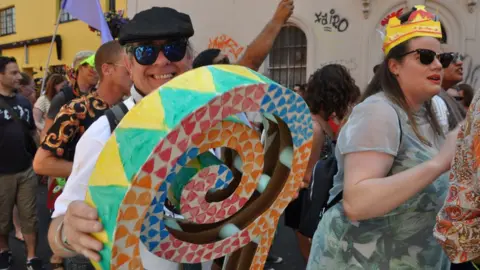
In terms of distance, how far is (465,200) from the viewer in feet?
4.40

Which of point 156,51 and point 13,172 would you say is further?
point 13,172

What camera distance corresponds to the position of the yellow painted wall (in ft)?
57.8

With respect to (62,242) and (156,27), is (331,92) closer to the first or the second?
(156,27)

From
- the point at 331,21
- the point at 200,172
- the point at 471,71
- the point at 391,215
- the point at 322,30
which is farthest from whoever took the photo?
the point at 322,30

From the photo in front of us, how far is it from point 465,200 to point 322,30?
32.4 ft

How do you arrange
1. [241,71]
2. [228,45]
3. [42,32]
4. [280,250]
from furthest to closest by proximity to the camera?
[42,32]
[228,45]
[280,250]
[241,71]

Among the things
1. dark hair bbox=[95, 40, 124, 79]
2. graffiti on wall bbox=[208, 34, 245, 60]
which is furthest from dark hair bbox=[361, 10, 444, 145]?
graffiti on wall bbox=[208, 34, 245, 60]

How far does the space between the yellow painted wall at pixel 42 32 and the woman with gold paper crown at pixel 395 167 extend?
1587cm

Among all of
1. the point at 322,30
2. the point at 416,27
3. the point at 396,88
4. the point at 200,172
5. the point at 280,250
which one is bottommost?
the point at 280,250

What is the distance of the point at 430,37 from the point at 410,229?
0.78m

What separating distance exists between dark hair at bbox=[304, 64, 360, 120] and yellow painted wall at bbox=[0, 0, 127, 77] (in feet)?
47.2

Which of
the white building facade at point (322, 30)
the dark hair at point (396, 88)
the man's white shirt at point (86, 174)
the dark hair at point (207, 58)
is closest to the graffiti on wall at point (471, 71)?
the white building facade at point (322, 30)

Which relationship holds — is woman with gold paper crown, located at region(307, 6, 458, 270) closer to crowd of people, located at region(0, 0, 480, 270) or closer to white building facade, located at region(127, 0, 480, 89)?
crowd of people, located at region(0, 0, 480, 270)

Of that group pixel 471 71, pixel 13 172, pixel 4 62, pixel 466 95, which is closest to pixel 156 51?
pixel 13 172
